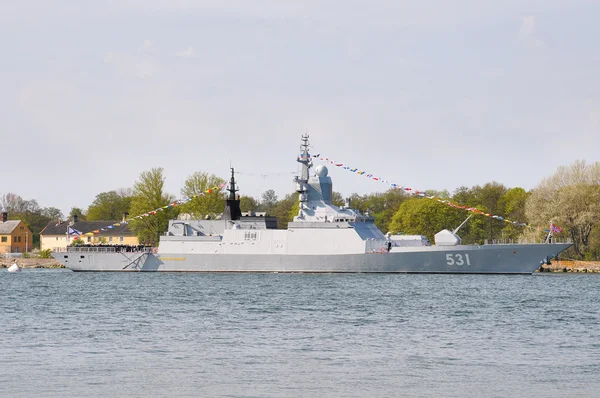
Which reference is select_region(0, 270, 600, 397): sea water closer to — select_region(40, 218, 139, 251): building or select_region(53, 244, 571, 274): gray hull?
select_region(53, 244, 571, 274): gray hull

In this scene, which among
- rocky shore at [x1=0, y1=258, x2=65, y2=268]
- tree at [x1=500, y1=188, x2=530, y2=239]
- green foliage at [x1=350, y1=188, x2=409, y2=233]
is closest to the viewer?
tree at [x1=500, y1=188, x2=530, y2=239]

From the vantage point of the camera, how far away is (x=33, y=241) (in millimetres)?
114812

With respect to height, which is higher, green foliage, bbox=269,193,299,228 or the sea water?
green foliage, bbox=269,193,299,228

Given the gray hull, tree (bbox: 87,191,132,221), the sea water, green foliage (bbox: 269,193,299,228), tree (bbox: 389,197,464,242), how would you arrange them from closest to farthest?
the sea water
the gray hull
tree (bbox: 389,197,464,242)
green foliage (bbox: 269,193,299,228)
tree (bbox: 87,191,132,221)

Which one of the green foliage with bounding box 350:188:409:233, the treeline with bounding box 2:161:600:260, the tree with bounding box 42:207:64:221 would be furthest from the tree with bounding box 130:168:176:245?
the tree with bounding box 42:207:64:221

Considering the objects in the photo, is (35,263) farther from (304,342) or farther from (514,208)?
(304,342)

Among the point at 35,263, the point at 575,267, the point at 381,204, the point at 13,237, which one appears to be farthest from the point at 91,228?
the point at 575,267

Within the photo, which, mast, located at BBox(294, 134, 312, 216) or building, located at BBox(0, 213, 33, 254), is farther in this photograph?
building, located at BBox(0, 213, 33, 254)

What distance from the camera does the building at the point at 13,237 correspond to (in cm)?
10275

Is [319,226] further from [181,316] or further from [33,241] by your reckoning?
[33,241]

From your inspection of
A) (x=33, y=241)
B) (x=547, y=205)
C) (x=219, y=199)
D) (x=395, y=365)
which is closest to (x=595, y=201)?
(x=547, y=205)

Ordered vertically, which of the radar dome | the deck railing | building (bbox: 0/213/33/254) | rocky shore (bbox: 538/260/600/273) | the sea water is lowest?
the sea water

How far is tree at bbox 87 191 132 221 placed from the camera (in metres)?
119

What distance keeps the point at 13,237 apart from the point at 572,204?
62958 mm
